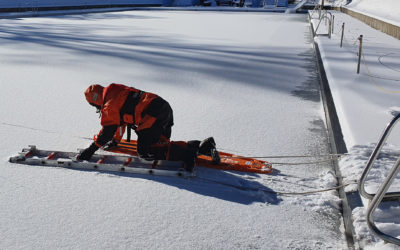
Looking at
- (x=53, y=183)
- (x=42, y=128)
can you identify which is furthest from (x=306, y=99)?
(x=53, y=183)

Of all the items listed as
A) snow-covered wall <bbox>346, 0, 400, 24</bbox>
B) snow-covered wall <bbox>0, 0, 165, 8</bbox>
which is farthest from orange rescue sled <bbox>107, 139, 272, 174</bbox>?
snow-covered wall <bbox>0, 0, 165, 8</bbox>

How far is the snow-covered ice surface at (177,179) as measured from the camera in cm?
265

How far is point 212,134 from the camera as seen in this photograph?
465 centimetres

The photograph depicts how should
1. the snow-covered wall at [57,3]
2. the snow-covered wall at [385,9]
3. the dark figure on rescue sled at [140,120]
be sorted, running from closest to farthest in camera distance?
the dark figure on rescue sled at [140,120]
the snow-covered wall at [385,9]
the snow-covered wall at [57,3]

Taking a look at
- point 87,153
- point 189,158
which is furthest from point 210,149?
point 87,153

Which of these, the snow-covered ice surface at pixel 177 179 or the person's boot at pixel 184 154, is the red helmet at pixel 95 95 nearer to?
the snow-covered ice surface at pixel 177 179

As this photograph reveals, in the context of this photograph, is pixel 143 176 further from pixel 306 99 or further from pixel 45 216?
pixel 306 99

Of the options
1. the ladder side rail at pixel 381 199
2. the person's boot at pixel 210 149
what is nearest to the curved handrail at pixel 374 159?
the ladder side rail at pixel 381 199

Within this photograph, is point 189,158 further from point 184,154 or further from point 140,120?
point 140,120

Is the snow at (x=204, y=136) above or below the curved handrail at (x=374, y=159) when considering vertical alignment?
below

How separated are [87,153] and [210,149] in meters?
1.06

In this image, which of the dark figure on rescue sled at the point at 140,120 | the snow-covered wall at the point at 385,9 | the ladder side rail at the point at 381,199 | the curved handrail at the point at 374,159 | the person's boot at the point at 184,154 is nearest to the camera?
the ladder side rail at the point at 381,199

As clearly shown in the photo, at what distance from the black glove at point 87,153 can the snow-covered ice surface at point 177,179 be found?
17 centimetres

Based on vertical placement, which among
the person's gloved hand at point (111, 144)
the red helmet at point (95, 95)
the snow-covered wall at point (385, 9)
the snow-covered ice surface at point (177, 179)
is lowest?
the snow-covered ice surface at point (177, 179)
